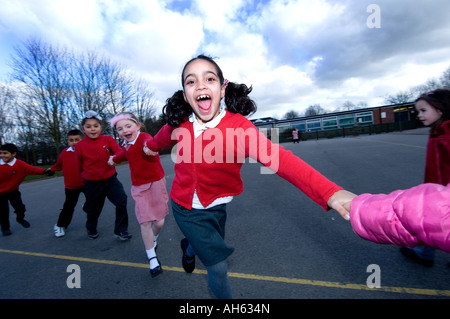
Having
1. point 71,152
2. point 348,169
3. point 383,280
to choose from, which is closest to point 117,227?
point 71,152

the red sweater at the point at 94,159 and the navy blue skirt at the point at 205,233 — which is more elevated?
the red sweater at the point at 94,159

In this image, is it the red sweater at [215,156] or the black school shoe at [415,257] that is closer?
the red sweater at [215,156]

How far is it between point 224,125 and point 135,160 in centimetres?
174

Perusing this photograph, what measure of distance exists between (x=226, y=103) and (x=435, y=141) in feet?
6.82

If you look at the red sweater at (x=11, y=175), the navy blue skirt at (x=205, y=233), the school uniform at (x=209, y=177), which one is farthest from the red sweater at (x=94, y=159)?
the navy blue skirt at (x=205, y=233)

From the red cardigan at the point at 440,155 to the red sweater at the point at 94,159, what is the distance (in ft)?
13.7

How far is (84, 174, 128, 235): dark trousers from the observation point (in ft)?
12.6

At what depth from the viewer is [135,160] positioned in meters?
3.03

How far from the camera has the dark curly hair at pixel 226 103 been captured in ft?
6.42

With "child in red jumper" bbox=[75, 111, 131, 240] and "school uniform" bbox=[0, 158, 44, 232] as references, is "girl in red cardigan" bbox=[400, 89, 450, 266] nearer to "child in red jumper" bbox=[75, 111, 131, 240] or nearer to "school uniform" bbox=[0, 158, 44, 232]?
"child in red jumper" bbox=[75, 111, 131, 240]

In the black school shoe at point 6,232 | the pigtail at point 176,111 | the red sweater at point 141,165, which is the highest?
the pigtail at point 176,111

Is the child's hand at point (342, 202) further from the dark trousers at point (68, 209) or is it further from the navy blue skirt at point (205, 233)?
the dark trousers at point (68, 209)

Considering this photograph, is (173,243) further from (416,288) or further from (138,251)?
(416,288)

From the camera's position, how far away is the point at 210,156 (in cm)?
171
